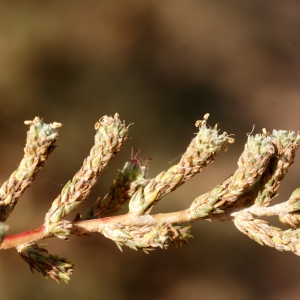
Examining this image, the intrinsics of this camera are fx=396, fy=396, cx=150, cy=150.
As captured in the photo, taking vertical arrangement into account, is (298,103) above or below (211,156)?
above

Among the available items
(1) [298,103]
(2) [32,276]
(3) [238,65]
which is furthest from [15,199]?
(1) [298,103]

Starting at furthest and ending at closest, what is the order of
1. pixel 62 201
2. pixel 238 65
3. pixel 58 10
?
pixel 238 65 < pixel 58 10 < pixel 62 201

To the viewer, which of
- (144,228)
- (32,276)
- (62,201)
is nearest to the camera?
(144,228)

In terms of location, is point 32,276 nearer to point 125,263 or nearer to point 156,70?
point 125,263

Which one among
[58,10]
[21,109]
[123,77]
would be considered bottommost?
[21,109]

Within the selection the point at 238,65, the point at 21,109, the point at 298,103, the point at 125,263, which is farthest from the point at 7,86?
the point at 298,103

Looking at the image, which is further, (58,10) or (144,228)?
(58,10)
